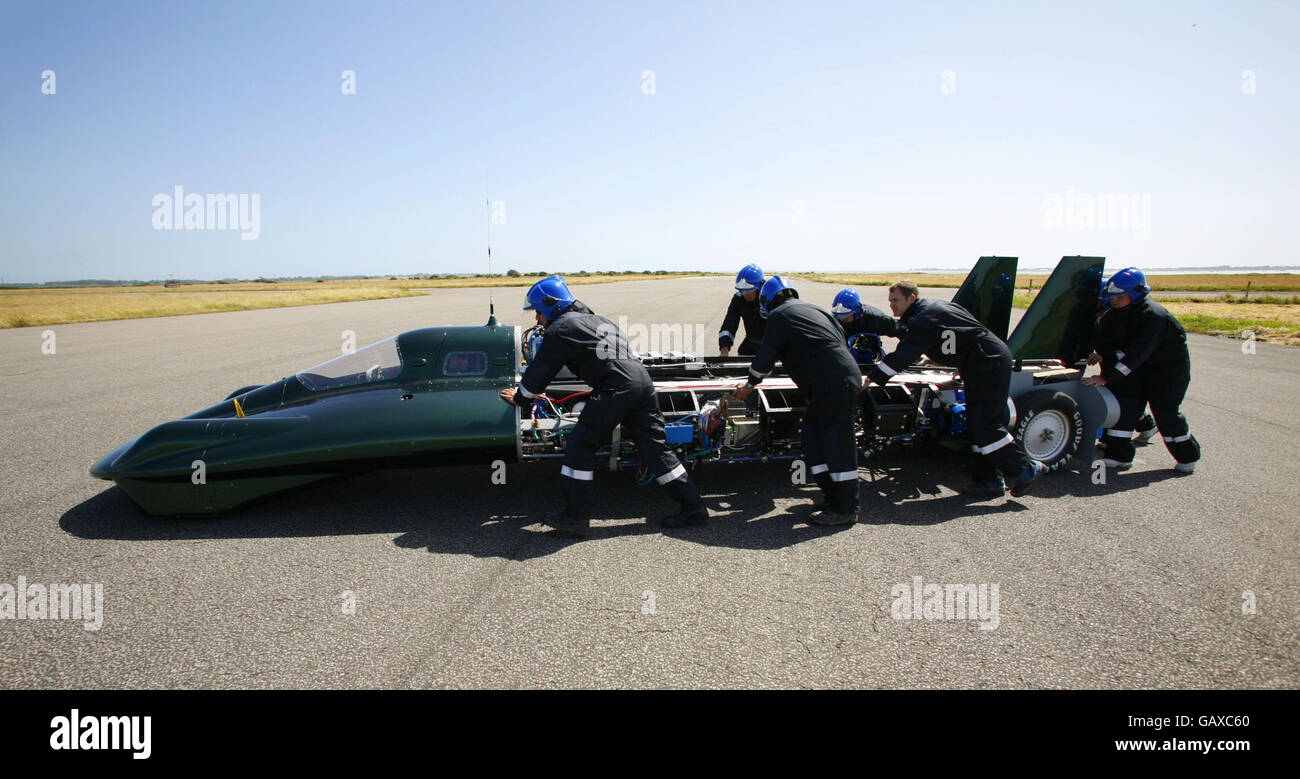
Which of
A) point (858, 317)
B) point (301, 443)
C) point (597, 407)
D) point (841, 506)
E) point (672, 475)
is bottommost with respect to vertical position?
point (841, 506)

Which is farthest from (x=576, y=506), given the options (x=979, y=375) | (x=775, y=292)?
(x=979, y=375)

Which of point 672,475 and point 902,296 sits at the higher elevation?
point 902,296

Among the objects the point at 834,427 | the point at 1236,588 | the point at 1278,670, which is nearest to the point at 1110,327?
the point at 1236,588

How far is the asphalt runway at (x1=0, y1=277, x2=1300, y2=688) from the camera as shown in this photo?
2949 mm

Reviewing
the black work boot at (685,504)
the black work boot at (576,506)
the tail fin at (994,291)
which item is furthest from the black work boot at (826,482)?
the tail fin at (994,291)

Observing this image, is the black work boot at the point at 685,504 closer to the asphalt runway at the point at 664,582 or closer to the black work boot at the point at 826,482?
the asphalt runway at the point at 664,582

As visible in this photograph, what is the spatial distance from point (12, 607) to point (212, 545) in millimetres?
997

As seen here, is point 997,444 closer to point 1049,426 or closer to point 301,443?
point 1049,426

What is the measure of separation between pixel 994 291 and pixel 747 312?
2707 millimetres

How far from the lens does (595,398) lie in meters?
4.47

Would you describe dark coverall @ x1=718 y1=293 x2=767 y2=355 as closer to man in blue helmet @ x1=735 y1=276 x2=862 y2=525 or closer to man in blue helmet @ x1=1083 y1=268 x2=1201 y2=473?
man in blue helmet @ x1=735 y1=276 x2=862 y2=525
